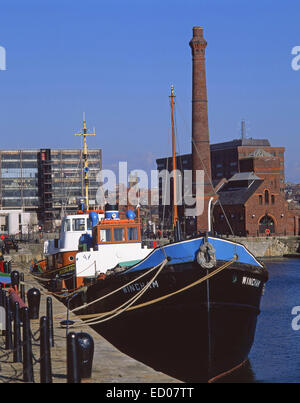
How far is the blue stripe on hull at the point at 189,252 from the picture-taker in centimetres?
1994

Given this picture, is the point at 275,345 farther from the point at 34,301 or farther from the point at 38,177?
the point at 38,177

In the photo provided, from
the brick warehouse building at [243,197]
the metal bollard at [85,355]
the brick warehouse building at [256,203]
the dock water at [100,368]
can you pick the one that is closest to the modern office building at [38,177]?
→ the brick warehouse building at [243,197]

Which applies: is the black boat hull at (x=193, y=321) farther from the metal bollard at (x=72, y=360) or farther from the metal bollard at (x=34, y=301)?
the metal bollard at (x=72, y=360)

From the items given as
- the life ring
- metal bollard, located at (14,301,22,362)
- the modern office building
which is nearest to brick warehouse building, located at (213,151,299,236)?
the modern office building

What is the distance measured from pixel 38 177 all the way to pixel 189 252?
129 m

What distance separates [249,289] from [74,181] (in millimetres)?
130532

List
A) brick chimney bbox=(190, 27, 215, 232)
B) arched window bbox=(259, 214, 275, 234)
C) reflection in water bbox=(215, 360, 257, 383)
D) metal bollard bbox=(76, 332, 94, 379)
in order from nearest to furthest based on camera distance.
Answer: metal bollard bbox=(76, 332, 94, 379)
reflection in water bbox=(215, 360, 257, 383)
brick chimney bbox=(190, 27, 215, 232)
arched window bbox=(259, 214, 275, 234)

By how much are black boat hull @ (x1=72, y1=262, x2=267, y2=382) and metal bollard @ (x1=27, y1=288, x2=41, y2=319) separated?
3444mm

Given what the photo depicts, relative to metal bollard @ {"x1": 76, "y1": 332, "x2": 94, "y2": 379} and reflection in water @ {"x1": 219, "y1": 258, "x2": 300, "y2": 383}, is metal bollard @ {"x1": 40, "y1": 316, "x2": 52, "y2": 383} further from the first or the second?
reflection in water @ {"x1": 219, "y1": 258, "x2": 300, "y2": 383}

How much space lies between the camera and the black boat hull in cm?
2003

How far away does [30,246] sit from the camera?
74062 mm

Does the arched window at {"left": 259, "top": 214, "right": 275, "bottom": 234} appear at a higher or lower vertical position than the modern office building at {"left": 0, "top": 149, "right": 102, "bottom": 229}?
lower

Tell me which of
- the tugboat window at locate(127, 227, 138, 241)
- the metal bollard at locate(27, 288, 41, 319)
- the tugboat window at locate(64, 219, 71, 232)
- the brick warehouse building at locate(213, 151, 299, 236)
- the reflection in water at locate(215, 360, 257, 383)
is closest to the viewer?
the metal bollard at locate(27, 288, 41, 319)

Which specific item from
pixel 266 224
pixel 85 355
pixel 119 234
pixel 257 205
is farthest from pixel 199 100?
pixel 85 355
